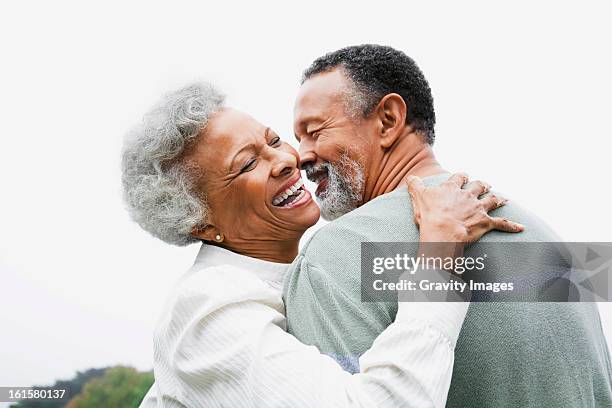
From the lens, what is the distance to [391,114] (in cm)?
200

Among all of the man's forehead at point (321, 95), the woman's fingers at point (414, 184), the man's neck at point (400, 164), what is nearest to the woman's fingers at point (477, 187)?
the woman's fingers at point (414, 184)

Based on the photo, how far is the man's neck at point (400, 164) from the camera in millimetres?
1913

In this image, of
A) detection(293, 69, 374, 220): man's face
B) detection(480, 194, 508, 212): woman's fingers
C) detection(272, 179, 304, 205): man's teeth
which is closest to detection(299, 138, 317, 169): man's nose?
detection(293, 69, 374, 220): man's face

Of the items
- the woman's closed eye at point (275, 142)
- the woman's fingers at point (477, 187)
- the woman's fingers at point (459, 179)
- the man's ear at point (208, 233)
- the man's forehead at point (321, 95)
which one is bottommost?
the man's ear at point (208, 233)

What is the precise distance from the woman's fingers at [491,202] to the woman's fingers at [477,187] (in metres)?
0.03

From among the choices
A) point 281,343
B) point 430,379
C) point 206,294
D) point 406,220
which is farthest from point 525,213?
point 206,294

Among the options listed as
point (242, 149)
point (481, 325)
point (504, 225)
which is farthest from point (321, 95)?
point (481, 325)

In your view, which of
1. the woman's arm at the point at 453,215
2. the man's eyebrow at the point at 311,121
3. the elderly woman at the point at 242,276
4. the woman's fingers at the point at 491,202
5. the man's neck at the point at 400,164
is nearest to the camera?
the elderly woman at the point at 242,276

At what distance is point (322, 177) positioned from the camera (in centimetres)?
210

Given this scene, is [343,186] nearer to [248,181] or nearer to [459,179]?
[248,181]

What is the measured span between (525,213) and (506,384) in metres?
0.42

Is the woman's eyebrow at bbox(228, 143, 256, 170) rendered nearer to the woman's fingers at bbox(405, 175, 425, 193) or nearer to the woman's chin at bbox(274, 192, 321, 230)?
the woman's chin at bbox(274, 192, 321, 230)

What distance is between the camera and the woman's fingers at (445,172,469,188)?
161 centimetres

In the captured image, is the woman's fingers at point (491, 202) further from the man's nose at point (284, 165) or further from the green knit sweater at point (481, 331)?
the man's nose at point (284, 165)
